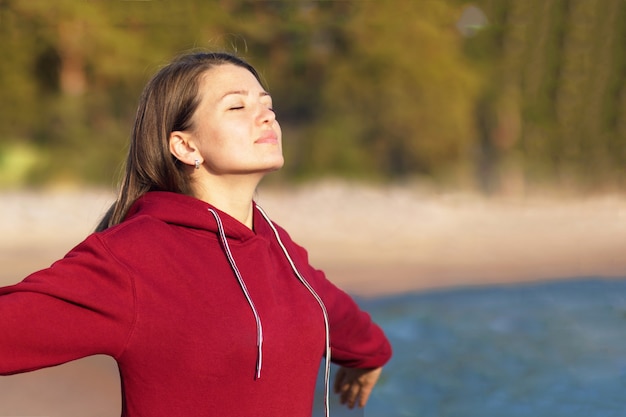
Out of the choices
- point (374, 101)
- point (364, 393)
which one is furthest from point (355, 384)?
point (374, 101)

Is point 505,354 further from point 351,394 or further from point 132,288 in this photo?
point 132,288

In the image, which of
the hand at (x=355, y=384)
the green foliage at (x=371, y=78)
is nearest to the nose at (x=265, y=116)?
the hand at (x=355, y=384)

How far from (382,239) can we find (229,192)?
19.9ft

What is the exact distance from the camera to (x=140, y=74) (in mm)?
10695

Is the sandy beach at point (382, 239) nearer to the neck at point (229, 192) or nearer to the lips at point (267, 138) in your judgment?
the neck at point (229, 192)

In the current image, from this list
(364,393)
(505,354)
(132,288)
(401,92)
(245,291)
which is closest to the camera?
(132,288)

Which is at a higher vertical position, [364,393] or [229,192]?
[229,192]

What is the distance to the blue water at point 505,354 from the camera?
10.2 feet

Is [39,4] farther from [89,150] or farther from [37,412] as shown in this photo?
[37,412]

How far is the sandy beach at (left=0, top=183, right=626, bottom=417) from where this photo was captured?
3.31 meters

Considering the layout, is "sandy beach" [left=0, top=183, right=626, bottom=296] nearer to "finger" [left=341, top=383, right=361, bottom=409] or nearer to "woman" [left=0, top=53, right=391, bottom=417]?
"finger" [left=341, top=383, right=361, bottom=409]

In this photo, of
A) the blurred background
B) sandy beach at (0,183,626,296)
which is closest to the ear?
sandy beach at (0,183,626,296)

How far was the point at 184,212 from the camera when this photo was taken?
5.13ft

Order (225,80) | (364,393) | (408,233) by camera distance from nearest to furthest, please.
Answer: (225,80), (364,393), (408,233)
